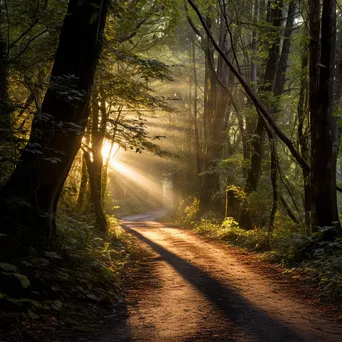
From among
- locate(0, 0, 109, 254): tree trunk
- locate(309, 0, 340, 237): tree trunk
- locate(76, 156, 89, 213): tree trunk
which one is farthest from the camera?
locate(76, 156, 89, 213): tree trunk

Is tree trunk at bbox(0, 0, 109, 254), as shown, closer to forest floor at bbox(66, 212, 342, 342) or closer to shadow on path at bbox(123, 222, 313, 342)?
forest floor at bbox(66, 212, 342, 342)

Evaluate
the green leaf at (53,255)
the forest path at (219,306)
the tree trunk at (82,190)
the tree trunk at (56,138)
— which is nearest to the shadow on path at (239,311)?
the forest path at (219,306)

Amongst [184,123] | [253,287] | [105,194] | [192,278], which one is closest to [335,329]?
[253,287]

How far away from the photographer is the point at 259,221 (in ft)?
52.9

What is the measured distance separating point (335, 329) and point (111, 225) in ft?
36.7

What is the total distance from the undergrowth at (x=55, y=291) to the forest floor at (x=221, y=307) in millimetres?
409

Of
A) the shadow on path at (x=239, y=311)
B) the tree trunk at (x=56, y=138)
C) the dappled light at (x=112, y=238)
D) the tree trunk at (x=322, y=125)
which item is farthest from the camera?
the tree trunk at (x=322, y=125)

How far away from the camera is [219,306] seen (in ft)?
19.0

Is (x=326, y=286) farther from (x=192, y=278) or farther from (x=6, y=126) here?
(x=6, y=126)

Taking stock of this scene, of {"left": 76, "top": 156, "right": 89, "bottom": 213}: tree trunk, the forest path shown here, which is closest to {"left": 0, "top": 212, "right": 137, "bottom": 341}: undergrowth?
the forest path

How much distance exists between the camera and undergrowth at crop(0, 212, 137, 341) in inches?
175

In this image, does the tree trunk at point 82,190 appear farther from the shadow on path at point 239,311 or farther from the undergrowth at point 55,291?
the undergrowth at point 55,291

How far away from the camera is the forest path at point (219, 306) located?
4516 millimetres

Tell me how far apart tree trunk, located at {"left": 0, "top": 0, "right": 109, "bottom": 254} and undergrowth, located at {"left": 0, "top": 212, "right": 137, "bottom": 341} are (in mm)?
557
